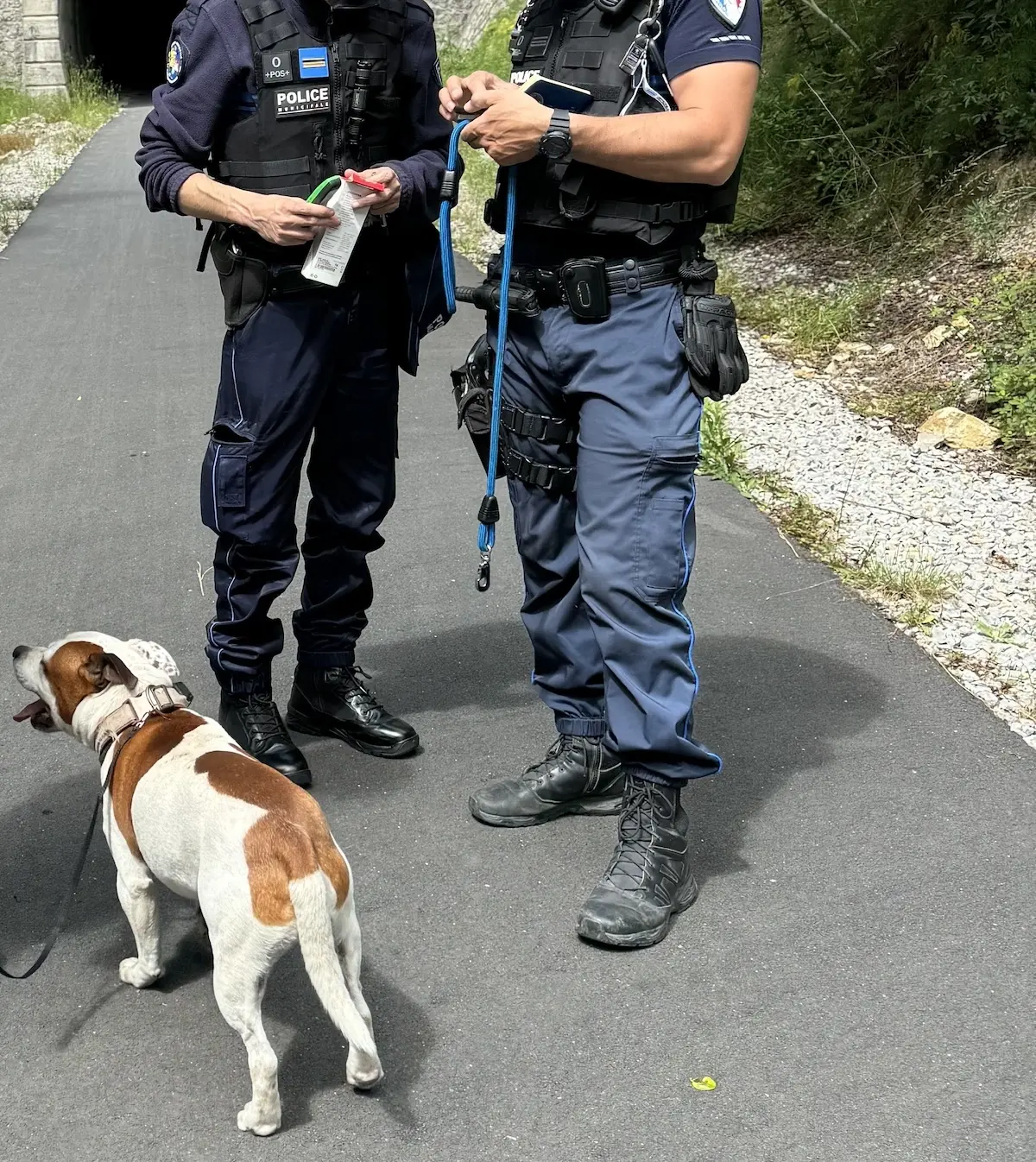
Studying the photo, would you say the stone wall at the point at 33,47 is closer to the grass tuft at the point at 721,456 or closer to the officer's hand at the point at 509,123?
the grass tuft at the point at 721,456

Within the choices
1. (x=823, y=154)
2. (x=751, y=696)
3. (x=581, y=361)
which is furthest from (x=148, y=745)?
(x=823, y=154)

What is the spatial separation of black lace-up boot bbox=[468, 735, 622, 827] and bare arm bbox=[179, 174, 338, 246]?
1.55 meters

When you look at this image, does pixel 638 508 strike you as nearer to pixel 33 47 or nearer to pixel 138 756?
pixel 138 756

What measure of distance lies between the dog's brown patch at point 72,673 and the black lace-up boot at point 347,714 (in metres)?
1.20

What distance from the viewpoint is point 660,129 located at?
2.91 m

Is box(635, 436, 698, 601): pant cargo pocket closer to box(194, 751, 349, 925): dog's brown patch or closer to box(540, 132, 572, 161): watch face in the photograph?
box(540, 132, 572, 161): watch face

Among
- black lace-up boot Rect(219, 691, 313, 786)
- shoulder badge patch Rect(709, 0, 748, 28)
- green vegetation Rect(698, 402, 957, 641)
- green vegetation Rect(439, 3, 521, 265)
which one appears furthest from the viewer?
green vegetation Rect(439, 3, 521, 265)

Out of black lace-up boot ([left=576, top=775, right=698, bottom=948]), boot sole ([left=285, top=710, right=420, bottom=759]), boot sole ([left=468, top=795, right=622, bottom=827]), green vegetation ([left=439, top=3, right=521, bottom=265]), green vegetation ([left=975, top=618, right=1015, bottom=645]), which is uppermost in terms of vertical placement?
black lace-up boot ([left=576, top=775, right=698, bottom=948])

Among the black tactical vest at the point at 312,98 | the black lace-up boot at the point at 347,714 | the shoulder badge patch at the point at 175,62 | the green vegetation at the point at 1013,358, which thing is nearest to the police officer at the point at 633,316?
the black tactical vest at the point at 312,98

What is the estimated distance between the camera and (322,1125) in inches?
102

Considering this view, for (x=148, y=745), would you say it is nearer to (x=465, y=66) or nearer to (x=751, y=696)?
(x=751, y=696)

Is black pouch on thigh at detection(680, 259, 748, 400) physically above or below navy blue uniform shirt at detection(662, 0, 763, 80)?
below

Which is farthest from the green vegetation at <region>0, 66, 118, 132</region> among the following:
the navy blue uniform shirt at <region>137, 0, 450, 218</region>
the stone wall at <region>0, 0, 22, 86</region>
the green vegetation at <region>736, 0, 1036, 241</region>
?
the navy blue uniform shirt at <region>137, 0, 450, 218</region>

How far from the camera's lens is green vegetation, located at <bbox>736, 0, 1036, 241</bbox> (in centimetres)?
869
